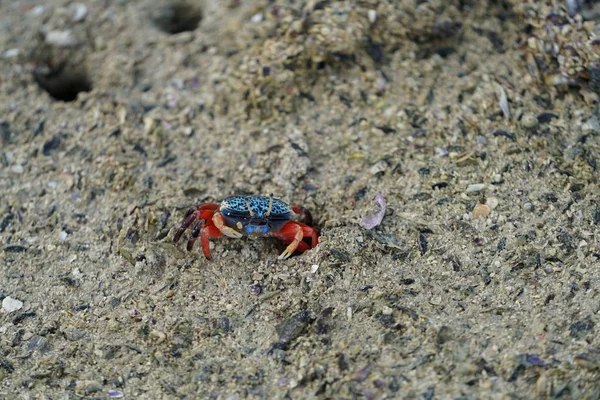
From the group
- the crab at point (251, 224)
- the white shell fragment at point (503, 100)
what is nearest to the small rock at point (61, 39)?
the crab at point (251, 224)

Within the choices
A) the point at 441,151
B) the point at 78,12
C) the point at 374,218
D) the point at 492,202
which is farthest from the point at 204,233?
the point at 78,12

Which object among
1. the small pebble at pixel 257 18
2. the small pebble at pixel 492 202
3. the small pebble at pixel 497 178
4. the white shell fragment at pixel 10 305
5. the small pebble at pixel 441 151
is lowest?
the white shell fragment at pixel 10 305

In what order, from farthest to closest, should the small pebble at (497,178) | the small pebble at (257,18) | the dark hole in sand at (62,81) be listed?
the dark hole in sand at (62,81) → the small pebble at (257,18) → the small pebble at (497,178)

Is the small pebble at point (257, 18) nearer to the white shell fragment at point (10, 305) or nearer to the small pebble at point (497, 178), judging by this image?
the small pebble at point (497, 178)

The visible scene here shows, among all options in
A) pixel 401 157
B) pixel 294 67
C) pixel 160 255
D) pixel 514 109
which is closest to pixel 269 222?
pixel 160 255

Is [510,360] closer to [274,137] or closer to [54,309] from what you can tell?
[274,137]

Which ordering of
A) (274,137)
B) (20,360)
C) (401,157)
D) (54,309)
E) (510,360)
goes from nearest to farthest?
(510,360), (20,360), (54,309), (401,157), (274,137)
